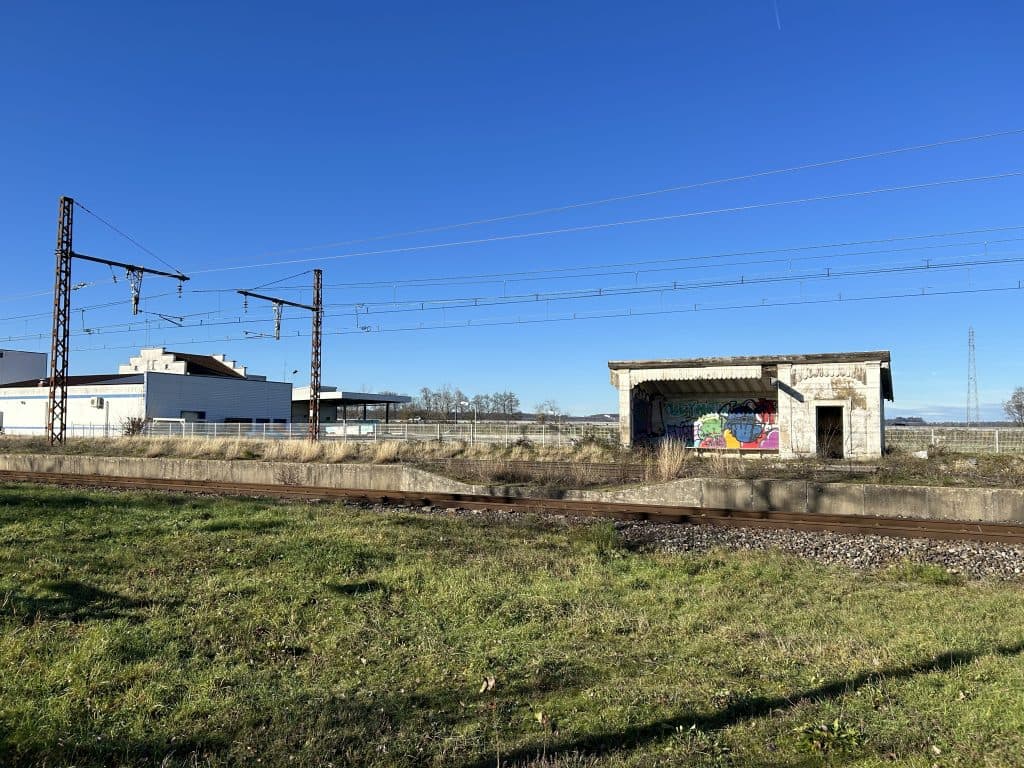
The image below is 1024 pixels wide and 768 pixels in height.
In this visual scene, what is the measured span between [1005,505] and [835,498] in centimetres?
322

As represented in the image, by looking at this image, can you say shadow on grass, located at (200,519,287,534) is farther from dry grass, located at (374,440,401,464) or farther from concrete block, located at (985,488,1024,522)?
dry grass, located at (374,440,401,464)

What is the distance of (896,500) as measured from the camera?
50.9 feet

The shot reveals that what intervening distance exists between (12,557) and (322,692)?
618cm

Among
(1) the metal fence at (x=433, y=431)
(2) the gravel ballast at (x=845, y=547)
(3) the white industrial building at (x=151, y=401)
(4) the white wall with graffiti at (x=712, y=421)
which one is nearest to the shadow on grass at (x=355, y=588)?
(2) the gravel ballast at (x=845, y=547)

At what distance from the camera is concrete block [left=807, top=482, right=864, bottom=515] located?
15.9m

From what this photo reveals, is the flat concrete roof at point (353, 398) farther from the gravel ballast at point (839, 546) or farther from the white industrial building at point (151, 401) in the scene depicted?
the gravel ballast at point (839, 546)

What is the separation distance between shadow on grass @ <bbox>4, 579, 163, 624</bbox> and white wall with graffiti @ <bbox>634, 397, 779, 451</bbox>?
2383 centimetres

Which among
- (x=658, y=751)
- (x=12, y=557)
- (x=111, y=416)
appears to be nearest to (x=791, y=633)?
(x=658, y=751)

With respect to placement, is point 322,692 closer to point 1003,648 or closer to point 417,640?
point 417,640

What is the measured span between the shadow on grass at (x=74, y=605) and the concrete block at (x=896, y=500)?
14486 mm

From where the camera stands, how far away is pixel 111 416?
2153 inches

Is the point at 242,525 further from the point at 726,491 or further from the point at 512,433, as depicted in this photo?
the point at 512,433

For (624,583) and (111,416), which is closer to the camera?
(624,583)

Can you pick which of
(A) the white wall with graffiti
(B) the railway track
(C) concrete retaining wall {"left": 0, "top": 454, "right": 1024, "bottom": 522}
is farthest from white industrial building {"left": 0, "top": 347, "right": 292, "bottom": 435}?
(B) the railway track
